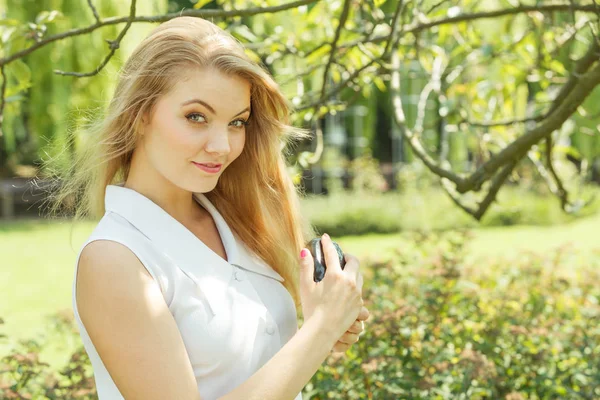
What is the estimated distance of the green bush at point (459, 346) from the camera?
2404mm

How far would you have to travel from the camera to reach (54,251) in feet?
28.8

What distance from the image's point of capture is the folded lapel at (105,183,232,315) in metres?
1.36

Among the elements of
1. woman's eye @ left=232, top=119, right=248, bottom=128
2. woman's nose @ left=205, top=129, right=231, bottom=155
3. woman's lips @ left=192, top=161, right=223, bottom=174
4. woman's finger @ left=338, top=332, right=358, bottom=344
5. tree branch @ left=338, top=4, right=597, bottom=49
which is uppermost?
tree branch @ left=338, top=4, right=597, bottom=49

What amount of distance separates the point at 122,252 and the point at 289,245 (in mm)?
511

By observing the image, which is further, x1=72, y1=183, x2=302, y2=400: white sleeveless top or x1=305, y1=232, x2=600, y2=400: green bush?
x1=305, y1=232, x2=600, y2=400: green bush

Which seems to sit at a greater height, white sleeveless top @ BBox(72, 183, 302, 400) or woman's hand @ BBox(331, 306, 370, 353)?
white sleeveless top @ BBox(72, 183, 302, 400)

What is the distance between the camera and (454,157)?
1143cm

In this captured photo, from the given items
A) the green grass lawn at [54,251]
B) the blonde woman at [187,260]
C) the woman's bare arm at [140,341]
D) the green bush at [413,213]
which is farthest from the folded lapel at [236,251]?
the green bush at [413,213]

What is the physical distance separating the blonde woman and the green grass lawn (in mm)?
3080

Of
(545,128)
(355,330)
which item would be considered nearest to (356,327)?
(355,330)

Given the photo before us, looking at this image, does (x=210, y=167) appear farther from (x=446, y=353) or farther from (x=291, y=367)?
(x=446, y=353)

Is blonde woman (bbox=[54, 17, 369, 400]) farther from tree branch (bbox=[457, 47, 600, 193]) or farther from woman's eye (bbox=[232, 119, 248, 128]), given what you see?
tree branch (bbox=[457, 47, 600, 193])

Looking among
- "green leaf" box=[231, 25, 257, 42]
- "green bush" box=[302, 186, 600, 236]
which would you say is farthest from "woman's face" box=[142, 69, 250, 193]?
"green bush" box=[302, 186, 600, 236]

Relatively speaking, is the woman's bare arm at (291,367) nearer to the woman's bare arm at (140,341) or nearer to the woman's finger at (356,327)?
the woman's bare arm at (140,341)
